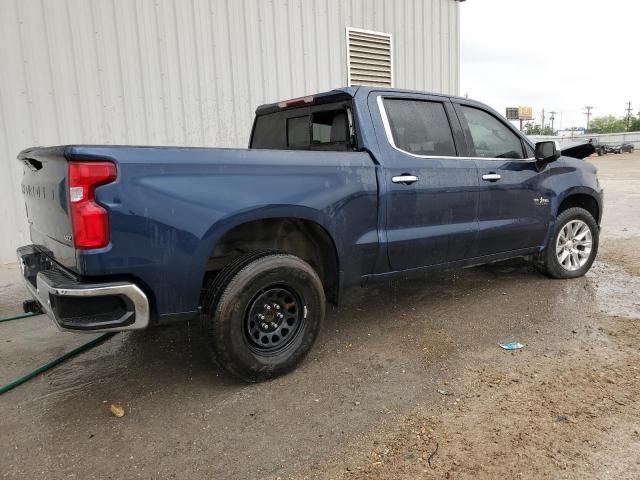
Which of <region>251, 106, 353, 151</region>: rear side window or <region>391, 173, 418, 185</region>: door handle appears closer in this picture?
<region>391, 173, 418, 185</region>: door handle

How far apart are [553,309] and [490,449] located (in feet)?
7.70

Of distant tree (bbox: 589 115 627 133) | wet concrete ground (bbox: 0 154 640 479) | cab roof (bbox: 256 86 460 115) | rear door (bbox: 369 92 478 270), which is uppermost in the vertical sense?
distant tree (bbox: 589 115 627 133)

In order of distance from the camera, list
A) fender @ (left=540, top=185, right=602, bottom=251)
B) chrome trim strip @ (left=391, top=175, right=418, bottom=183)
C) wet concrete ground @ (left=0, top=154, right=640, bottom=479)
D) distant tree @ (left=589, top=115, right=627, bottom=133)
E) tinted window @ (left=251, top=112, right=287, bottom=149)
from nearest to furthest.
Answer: wet concrete ground @ (left=0, top=154, right=640, bottom=479) < chrome trim strip @ (left=391, top=175, right=418, bottom=183) < tinted window @ (left=251, top=112, right=287, bottom=149) < fender @ (left=540, top=185, right=602, bottom=251) < distant tree @ (left=589, top=115, right=627, bottom=133)

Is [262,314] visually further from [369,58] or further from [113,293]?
[369,58]

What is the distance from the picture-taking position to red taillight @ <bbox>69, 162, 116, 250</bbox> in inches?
96.5

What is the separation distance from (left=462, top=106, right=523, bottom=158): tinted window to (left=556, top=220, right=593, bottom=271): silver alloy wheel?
1.09 m

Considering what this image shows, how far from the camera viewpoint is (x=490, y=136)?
14.6 ft

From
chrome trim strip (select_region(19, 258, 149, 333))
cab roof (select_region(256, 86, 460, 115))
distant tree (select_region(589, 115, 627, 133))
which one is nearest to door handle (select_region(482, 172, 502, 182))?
cab roof (select_region(256, 86, 460, 115))

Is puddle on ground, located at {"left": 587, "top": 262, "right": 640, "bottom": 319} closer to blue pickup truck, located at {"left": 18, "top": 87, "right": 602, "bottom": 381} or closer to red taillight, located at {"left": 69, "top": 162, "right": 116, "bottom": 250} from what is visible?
blue pickup truck, located at {"left": 18, "top": 87, "right": 602, "bottom": 381}

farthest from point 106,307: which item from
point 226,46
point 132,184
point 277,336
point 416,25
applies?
point 416,25

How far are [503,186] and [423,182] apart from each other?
102 centimetres

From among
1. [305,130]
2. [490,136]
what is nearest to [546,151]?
[490,136]

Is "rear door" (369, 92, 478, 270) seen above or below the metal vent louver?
below

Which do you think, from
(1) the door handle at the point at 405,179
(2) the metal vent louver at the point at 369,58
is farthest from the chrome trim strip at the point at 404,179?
(2) the metal vent louver at the point at 369,58
